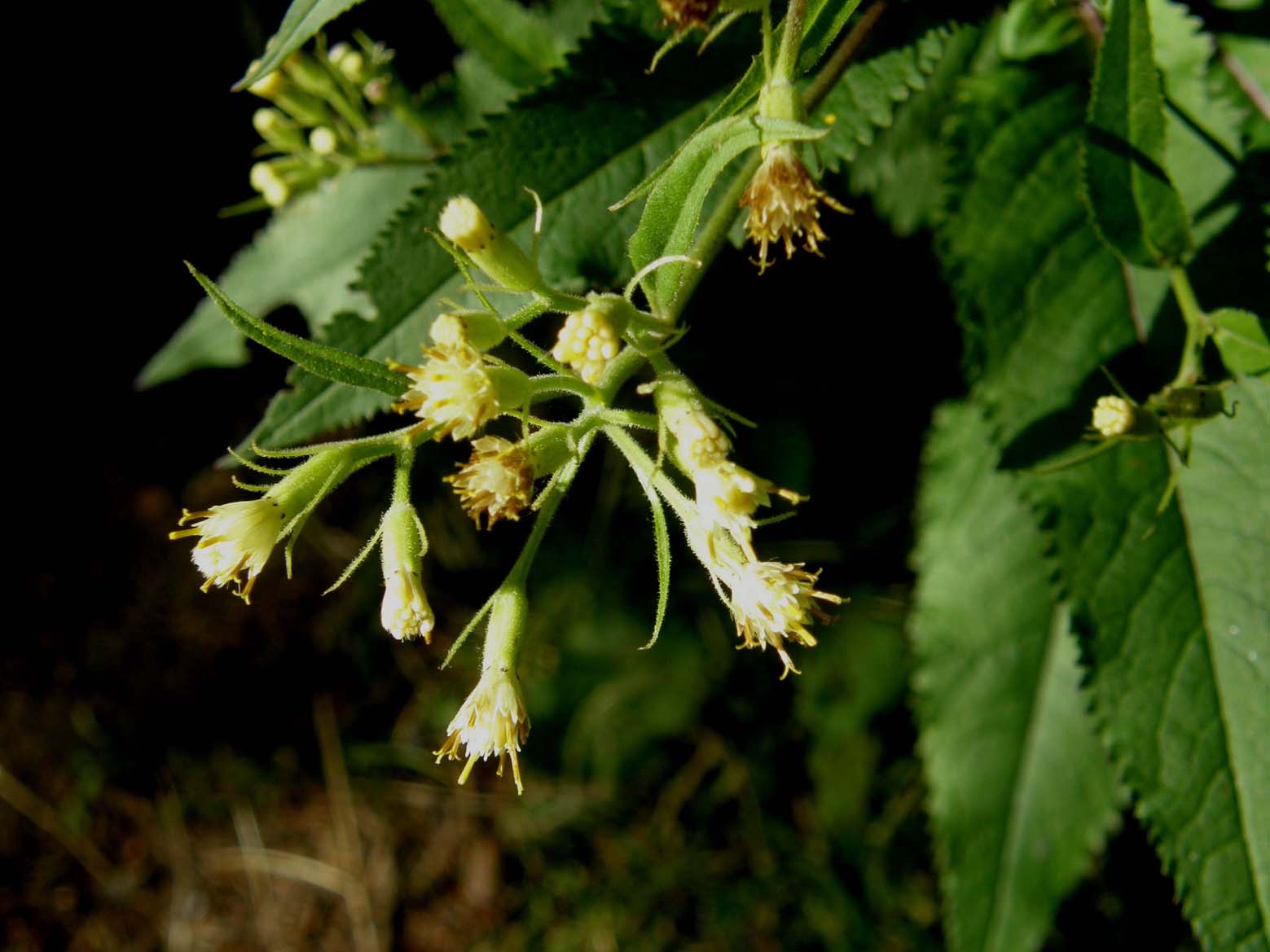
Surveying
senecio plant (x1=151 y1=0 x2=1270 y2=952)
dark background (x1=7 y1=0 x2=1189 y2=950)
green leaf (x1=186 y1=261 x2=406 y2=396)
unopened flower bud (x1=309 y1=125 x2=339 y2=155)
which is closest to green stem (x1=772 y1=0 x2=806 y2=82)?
senecio plant (x1=151 y1=0 x2=1270 y2=952)

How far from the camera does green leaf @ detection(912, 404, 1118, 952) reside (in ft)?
6.38

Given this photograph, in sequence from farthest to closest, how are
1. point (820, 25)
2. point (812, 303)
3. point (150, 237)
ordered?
point (150, 237) < point (812, 303) < point (820, 25)

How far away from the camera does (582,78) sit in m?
1.45

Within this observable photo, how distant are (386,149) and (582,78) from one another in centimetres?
73

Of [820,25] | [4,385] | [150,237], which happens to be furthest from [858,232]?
[4,385]

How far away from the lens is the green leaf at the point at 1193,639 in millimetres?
1369

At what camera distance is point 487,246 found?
114cm

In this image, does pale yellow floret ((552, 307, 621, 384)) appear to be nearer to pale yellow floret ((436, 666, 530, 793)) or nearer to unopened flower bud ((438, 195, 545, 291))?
unopened flower bud ((438, 195, 545, 291))

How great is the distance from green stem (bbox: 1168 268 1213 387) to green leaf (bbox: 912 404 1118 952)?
0.53 m

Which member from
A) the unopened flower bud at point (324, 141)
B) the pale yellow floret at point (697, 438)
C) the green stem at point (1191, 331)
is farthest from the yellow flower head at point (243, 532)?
the green stem at point (1191, 331)

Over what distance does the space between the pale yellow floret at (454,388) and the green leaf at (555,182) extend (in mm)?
258

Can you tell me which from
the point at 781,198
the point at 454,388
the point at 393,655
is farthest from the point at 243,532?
the point at 393,655

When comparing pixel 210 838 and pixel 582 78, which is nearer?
pixel 582 78

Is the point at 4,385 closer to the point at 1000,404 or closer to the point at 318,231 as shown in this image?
the point at 318,231
